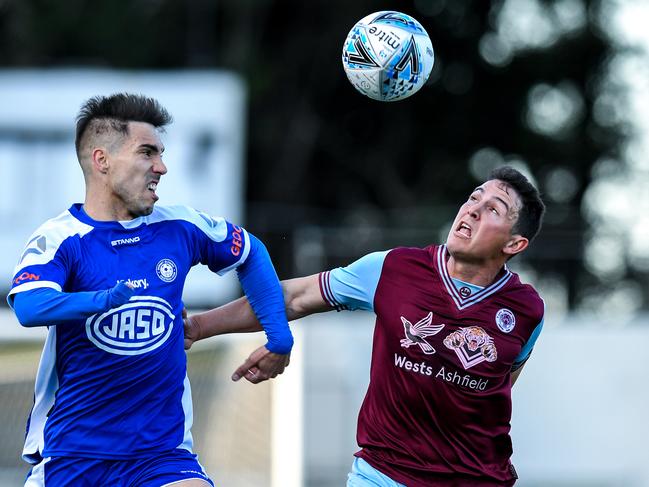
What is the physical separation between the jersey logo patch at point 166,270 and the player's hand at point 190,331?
1.35 feet

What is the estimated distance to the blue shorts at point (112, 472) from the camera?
5.27 meters

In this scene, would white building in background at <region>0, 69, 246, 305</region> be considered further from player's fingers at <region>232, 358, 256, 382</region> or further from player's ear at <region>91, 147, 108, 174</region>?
player's ear at <region>91, 147, 108, 174</region>

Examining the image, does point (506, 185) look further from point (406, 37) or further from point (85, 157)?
point (85, 157)

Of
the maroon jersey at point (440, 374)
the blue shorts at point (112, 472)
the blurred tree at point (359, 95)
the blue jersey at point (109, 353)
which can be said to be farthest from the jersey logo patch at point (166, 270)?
the blurred tree at point (359, 95)

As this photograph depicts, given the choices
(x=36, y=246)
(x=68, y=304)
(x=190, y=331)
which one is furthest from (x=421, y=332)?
(x=36, y=246)

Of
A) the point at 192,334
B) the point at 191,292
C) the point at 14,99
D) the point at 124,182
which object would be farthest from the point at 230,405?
the point at 14,99

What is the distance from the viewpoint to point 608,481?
14938 mm

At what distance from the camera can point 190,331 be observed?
589 centimetres

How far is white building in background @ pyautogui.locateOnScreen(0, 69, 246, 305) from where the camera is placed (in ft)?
65.5

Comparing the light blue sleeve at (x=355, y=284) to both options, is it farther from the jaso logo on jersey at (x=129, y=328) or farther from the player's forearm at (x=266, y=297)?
the jaso logo on jersey at (x=129, y=328)

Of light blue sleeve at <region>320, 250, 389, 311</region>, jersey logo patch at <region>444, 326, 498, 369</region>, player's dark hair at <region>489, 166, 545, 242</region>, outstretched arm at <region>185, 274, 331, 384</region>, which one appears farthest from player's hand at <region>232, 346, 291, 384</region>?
player's dark hair at <region>489, 166, 545, 242</region>

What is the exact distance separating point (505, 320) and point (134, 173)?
1.85 meters

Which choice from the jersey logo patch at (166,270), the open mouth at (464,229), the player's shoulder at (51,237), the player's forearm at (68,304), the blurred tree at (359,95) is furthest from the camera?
the blurred tree at (359,95)

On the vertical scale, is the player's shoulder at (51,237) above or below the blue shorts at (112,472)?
above
